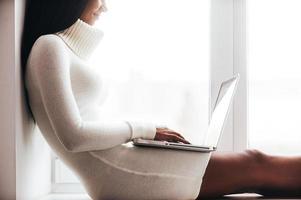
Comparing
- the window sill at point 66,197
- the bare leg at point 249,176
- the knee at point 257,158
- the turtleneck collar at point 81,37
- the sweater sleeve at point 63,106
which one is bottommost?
the window sill at point 66,197

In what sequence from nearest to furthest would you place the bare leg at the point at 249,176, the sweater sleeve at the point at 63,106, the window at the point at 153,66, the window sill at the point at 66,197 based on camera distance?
1. the sweater sleeve at the point at 63,106
2. the bare leg at the point at 249,176
3. the window sill at the point at 66,197
4. the window at the point at 153,66

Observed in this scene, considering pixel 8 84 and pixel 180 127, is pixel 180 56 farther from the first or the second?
pixel 8 84

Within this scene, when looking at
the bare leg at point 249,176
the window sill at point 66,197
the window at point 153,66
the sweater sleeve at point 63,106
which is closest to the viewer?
the sweater sleeve at point 63,106

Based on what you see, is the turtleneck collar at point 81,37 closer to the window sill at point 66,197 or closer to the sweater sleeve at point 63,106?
the sweater sleeve at point 63,106

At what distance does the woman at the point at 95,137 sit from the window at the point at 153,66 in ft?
0.95

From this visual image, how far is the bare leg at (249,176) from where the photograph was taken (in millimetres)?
1563

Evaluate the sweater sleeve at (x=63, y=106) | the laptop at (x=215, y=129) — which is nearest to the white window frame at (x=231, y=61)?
the laptop at (x=215, y=129)

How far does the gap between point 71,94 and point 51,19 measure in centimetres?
27

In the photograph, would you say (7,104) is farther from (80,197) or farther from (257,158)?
(257,158)

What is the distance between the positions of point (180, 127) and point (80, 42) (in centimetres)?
53

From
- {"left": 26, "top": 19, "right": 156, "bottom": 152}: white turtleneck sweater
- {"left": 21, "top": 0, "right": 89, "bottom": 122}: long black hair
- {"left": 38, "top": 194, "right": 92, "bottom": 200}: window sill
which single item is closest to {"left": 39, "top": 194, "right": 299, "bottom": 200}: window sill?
{"left": 38, "top": 194, "right": 92, "bottom": 200}: window sill

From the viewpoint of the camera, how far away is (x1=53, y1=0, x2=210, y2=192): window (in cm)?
188

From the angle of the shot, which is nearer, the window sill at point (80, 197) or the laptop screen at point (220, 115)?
the laptop screen at point (220, 115)

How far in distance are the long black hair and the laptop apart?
1.23 ft
